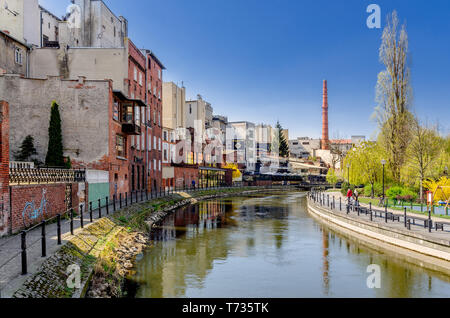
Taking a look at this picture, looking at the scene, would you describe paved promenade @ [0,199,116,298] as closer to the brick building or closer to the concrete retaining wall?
the concrete retaining wall

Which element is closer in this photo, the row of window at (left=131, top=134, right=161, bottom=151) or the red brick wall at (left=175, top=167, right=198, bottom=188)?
the row of window at (left=131, top=134, right=161, bottom=151)

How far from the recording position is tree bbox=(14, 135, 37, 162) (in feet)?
92.1

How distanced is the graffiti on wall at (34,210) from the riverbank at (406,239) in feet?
54.1

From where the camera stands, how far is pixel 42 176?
17625 mm

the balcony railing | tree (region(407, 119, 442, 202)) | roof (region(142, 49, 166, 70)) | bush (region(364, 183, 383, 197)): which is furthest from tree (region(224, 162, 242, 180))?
the balcony railing

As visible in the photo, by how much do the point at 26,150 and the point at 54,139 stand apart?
253 cm

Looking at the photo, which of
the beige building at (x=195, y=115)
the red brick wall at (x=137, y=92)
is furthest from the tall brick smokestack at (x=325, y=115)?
the red brick wall at (x=137, y=92)

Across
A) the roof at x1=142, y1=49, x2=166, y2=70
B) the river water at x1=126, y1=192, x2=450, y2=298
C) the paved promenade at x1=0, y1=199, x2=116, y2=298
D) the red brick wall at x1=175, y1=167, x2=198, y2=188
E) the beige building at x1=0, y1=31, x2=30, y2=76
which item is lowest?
the river water at x1=126, y1=192, x2=450, y2=298

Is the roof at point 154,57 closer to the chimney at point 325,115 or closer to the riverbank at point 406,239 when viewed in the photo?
the riverbank at point 406,239

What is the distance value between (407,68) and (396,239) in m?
25.3

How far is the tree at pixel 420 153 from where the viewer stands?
3036 cm

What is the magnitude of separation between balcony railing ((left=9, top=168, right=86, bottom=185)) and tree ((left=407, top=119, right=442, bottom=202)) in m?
25.6

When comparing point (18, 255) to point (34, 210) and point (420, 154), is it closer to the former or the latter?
point (34, 210)

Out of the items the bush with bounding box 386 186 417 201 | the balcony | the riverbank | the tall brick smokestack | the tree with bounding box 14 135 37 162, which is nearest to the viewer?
the riverbank
